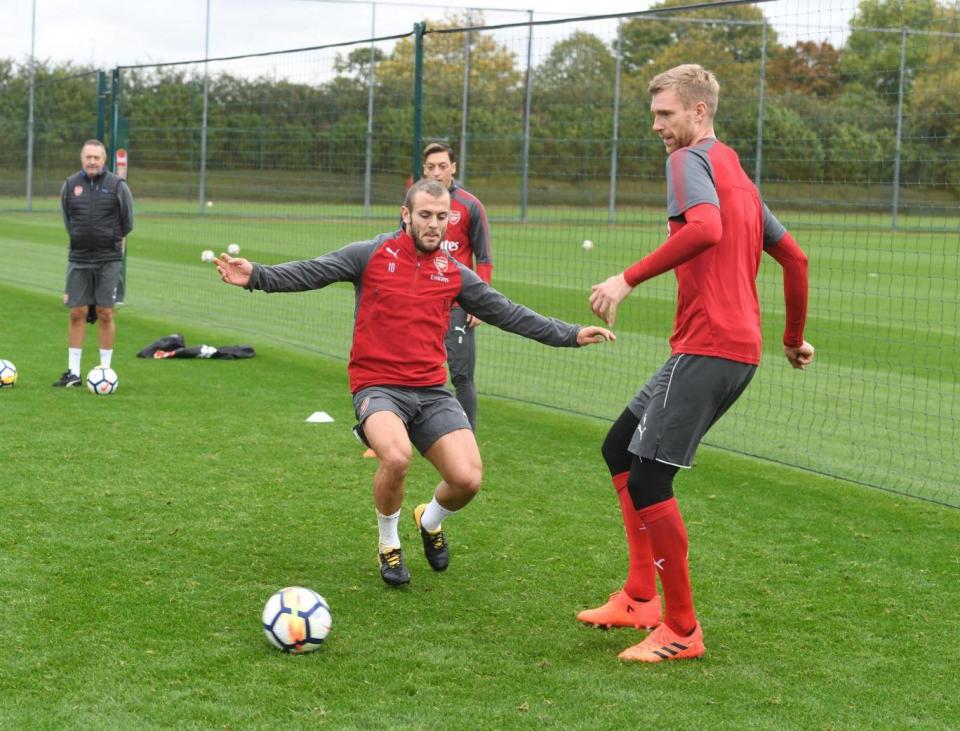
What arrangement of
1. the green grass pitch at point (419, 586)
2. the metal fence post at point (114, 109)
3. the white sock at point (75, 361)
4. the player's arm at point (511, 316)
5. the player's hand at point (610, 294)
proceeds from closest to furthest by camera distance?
the green grass pitch at point (419, 586), the player's hand at point (610, 294), the player's arm at point (511, 316), the white sock at point (75, 361), the metal fence post at point (114, 109)

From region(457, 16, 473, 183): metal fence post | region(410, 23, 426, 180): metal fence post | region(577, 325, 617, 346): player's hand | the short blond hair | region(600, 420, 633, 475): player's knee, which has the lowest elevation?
region(600, 420, 633, 475): player's knee

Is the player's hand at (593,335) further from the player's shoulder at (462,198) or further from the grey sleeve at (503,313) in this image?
the player's shoulder at (462,198)

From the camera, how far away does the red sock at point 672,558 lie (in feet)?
16.6

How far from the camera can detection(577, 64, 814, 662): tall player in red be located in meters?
4.76

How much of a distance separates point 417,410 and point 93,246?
21.8 ft

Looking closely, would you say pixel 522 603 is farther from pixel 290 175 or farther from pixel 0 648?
pixel 290 175

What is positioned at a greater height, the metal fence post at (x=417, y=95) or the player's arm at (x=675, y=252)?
the metal fence post at (x=417, y=95)

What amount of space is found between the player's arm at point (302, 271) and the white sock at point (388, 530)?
1.12m

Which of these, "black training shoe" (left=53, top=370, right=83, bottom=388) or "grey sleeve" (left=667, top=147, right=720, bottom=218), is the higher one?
"grey sleeve" (left=667, top=147, right=720, bottom=218)

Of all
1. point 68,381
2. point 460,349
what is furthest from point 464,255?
point 68,381

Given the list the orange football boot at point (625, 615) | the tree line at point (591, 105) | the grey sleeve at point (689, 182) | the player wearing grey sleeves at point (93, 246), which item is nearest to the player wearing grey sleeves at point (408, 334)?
the orange football boot at point (625, 615)

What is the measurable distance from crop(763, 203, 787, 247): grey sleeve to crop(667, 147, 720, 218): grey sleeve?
0.43m

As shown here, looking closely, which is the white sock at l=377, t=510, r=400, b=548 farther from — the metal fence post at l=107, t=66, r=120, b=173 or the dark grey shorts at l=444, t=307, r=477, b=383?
the metal fence post at l=107, t=66, r=120, b=173

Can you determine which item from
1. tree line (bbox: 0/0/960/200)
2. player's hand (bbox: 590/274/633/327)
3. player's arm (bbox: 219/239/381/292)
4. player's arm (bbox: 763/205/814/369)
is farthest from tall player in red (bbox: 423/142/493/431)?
tree line (bbox: 0/0/960/200)
